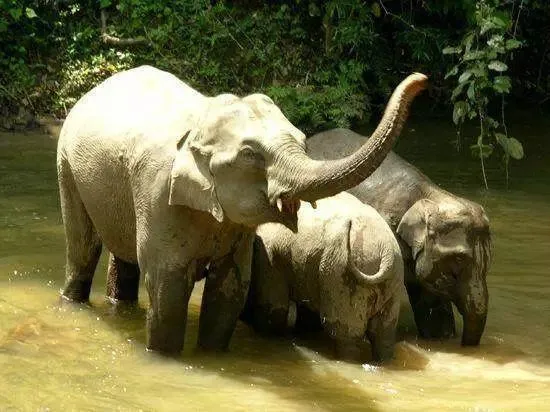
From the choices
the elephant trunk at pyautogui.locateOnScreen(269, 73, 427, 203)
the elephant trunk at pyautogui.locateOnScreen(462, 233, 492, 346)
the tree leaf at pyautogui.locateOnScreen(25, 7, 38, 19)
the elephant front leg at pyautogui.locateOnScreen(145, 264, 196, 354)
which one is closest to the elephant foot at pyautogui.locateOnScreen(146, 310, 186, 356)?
the elephant front leg at pyautogui.locateOnScreen(145, 264, 196, 354)

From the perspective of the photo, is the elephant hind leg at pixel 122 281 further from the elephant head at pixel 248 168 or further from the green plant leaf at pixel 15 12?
the green plant leaf at pixel 15 12

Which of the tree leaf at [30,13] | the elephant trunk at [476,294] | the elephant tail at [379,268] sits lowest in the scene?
the elephant trunk at [476,294]

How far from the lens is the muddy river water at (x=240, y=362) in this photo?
19.4 ft

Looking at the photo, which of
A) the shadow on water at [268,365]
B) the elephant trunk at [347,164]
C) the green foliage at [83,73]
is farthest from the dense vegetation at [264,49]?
the elephant trunk at [347,164]

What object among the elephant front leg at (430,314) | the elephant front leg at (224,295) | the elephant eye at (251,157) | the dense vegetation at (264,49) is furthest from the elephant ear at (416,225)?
the dense vegetation at (264,49)

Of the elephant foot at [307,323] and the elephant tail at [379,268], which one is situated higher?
the elephant tail at [379,268]

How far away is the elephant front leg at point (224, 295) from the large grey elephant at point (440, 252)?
52.1 inches

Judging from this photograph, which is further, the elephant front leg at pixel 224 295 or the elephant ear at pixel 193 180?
the elephant front leg at pixel 224 295

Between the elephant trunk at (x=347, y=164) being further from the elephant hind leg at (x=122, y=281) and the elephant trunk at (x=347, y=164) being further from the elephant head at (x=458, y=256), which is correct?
the elephant hind leg at (x=122, y=281)

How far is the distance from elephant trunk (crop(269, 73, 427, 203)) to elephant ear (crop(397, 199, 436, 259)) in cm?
195

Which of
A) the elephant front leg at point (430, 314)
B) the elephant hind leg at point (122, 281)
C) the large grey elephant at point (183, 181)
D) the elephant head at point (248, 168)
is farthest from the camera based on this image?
the elephant hind leg at point (122, 281)

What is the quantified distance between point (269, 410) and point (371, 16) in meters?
10.6

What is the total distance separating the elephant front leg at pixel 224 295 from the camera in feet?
21.3

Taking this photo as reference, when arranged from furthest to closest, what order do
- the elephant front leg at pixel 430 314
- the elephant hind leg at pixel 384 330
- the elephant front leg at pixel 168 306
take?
the elephant front leg at pixel 430 314 < the elephant hind leg at pixel 384 330 < the elephant front leg at pixel 168 306
